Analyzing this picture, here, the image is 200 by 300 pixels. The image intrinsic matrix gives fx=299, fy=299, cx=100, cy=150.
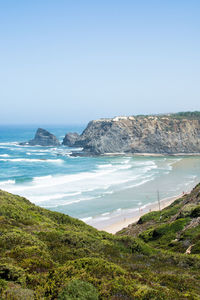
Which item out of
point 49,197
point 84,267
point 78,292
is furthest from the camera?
point 49,197

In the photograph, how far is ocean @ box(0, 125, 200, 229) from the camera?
40250 millimetres

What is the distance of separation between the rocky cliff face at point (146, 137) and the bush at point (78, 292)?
98.5m

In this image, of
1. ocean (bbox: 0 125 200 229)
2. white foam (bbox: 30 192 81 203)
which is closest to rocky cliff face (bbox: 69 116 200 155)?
ocean (bbox: 0 125 200 229)

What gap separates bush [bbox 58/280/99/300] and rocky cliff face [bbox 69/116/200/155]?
98.5m

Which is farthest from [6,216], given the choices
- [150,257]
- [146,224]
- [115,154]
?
[115,154]

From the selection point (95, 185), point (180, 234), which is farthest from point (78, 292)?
point (95, 185)

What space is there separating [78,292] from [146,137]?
105 metres

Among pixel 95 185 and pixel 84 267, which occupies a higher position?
pixel 84 267

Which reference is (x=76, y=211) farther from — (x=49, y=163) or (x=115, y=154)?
(x=115, y=154)

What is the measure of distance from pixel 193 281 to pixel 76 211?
97.8 ft

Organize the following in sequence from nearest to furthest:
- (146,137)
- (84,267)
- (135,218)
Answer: (84,267) → (135,218) → (146,137)

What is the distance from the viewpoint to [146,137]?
110 metres

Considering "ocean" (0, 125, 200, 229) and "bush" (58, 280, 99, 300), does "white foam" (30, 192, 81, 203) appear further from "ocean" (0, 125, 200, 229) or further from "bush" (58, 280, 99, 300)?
"bush" (58, 280, 99, 300)

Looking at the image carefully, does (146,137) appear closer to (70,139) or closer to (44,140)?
(70,139)
